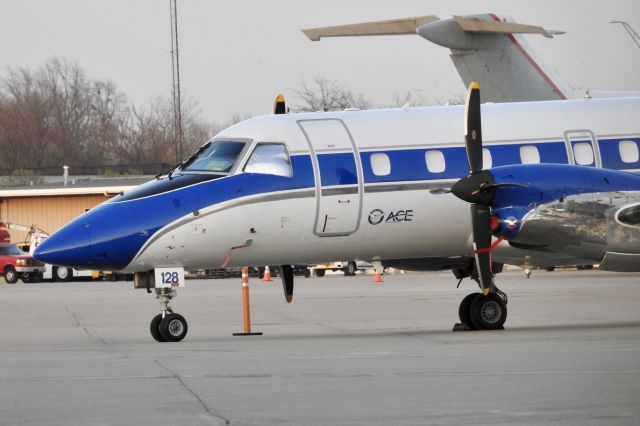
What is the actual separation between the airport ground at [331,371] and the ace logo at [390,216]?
5.77ft

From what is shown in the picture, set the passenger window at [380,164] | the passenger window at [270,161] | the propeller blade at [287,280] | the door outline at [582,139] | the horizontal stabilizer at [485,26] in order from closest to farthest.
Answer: the passenger window at [270,161]
the passenger window at [380,164]
the door outline at [582,139]
the propeller blade at [287,280]
the horizontal stabilizer at [485,26]

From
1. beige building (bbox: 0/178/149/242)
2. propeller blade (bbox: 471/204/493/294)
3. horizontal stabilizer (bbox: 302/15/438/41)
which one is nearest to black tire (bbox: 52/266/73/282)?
beige building (bbox: 0/178/149/242)

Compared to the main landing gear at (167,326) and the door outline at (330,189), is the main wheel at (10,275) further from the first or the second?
the door outline at (330,189)

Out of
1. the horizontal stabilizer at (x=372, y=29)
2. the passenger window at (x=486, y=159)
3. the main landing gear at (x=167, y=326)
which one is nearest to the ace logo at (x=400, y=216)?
the passenger window at (x=486, y=159)

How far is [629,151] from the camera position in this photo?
19.4m

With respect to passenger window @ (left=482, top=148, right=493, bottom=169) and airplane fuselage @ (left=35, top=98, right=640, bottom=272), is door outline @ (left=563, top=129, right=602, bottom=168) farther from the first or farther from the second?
passenger window @ (left=482, top=148, right=493, bottom=169)

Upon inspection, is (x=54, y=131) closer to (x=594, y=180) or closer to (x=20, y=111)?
(x=20, y=111)

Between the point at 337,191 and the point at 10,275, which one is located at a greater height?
the point at 337,191

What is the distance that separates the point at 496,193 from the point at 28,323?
11201mm

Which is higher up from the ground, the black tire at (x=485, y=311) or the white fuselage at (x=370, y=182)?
the white fuselage at (x=370, y=182)

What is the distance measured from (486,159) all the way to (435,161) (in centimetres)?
78

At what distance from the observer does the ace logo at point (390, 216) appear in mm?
18609

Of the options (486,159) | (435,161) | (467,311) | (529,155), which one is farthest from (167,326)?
(529,155)

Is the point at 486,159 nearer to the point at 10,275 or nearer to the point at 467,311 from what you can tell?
the point at 467,311
